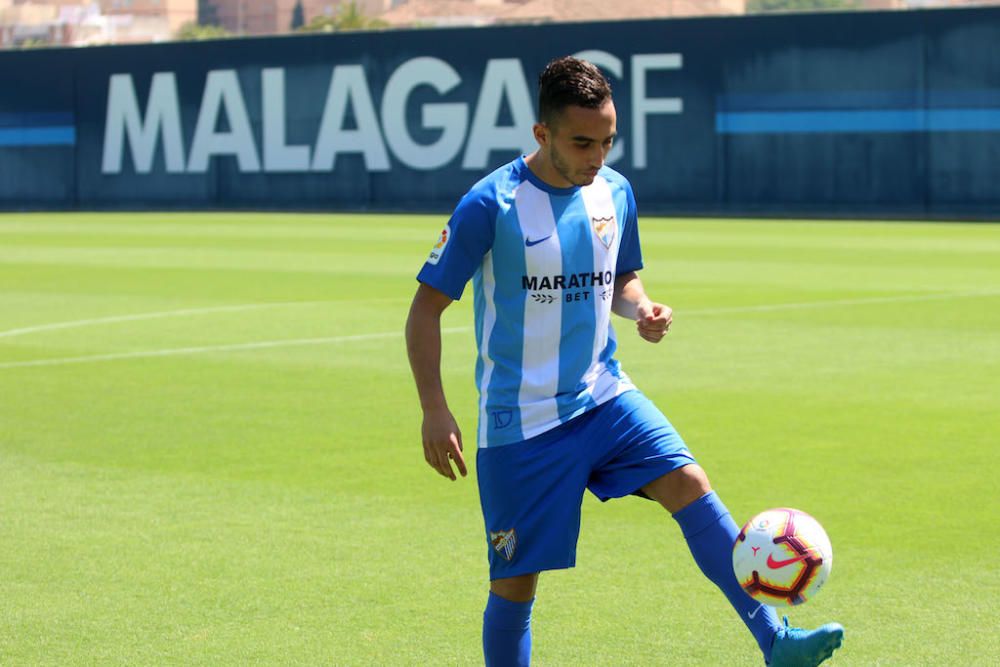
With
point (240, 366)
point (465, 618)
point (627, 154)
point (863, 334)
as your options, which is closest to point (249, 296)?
point (240, 366)

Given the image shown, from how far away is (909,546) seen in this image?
675 cm

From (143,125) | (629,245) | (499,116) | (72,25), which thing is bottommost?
(629,245)

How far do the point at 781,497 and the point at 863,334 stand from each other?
6.13 m

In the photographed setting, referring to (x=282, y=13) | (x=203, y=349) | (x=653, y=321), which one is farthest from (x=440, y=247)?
(x=282, y=13)

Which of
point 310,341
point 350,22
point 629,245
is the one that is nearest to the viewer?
point 629,245

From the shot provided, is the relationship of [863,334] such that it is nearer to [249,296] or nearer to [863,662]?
[249,296]

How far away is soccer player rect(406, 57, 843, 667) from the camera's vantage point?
4816 mm

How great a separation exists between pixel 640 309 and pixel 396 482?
319 cm

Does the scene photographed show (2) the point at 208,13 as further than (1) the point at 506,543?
Yes

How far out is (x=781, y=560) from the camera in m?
4.77

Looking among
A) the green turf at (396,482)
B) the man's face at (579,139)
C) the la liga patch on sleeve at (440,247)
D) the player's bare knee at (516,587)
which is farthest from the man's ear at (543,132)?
the green turf at (396,482)

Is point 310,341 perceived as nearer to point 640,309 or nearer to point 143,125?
point 640,309

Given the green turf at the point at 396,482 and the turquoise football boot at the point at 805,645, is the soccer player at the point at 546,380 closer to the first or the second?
the turquoise football boot at the point at 805,645

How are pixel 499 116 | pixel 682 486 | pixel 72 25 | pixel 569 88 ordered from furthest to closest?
pixel 72 25 < pixel 499 116 < pixel 682 486 < pixel 569 88
